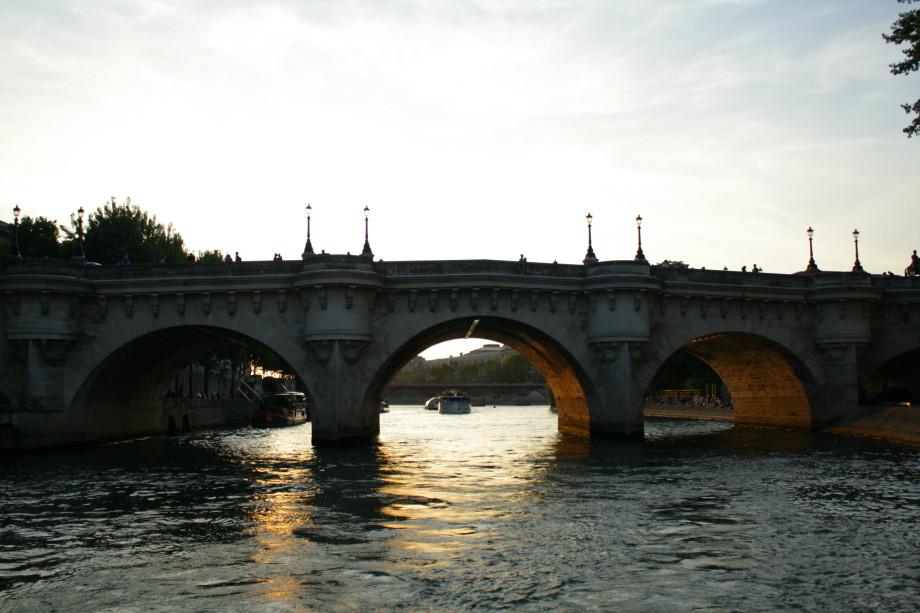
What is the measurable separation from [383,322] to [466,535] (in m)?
22.6

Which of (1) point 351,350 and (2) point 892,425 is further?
(2) point 892,425

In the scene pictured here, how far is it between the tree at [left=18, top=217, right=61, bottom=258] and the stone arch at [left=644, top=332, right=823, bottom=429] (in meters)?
47.1

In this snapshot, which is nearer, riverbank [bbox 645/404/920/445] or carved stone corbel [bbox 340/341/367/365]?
carved stone corbel [bbox 340/341/367/365]

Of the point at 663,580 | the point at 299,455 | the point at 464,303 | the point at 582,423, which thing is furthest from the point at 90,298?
the point at 663,580

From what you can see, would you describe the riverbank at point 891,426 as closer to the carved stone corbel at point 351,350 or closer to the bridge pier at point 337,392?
the bridge pier at point 337,392

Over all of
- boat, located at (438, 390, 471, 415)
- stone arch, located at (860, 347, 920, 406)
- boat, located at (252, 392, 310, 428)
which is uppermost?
stone arch, located at (860, 347, 920, 406)

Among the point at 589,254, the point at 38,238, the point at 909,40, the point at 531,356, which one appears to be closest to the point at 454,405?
the point at 531,356

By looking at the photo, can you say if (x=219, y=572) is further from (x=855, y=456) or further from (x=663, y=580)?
(x=855, y=456)

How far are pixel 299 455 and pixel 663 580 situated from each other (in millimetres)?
26616

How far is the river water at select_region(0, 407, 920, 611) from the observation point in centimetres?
1323

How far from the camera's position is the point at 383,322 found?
1567 inches

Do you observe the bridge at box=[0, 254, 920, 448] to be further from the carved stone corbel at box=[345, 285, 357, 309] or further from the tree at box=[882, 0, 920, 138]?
the tree at box=[882, 0, 920, 138]

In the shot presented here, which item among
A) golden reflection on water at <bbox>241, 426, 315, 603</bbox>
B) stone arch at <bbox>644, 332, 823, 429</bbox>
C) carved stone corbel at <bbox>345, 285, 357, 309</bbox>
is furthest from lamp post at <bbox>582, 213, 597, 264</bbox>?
golden reflection on water at <bbox>241, 426, 315, 603</bbox>

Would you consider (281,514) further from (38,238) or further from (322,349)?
(38,238)
